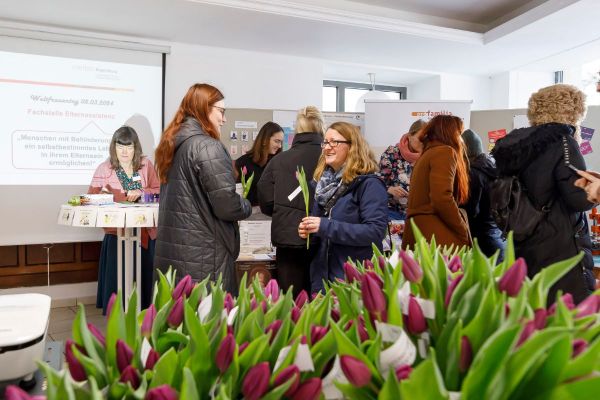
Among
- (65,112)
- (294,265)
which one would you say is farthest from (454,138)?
(65,112)

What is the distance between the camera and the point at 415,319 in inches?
17.8

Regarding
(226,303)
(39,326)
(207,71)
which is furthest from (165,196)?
(207,71)

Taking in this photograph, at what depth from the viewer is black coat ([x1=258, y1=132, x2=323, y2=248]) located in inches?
105

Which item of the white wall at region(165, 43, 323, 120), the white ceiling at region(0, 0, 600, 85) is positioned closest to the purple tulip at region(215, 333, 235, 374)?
the white ceiling at region(0, 0, 600, 85)

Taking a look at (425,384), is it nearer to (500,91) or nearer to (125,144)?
(125,144)

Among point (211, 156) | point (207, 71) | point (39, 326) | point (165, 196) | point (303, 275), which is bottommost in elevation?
point (303, 275)

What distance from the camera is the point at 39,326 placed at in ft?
2.63

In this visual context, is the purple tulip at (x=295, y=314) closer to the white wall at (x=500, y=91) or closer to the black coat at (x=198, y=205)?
the black coat at (x=198, y=205)

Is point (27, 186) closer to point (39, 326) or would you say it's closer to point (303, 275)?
point (303, 275)

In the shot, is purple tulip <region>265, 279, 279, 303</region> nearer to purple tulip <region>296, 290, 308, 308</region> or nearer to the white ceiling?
purple tulip <region>296, 290, 308, 308</region>

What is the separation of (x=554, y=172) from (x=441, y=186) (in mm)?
493

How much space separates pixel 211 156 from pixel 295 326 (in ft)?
5.66

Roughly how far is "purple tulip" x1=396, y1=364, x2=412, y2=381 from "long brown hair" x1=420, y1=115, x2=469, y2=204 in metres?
2.20

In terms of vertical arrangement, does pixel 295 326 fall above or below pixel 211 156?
below
